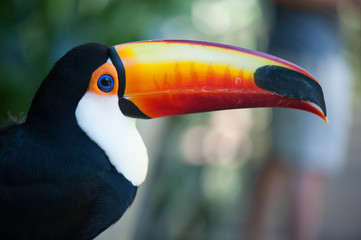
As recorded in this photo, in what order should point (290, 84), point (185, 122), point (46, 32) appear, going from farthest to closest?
point (185, 122)
point (46, 32)
point (290, 84)

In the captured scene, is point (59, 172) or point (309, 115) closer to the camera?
point (59, 172)

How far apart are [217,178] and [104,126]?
7.60ft

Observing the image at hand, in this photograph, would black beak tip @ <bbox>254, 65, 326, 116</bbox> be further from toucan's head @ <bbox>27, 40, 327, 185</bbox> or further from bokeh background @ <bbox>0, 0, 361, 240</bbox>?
bokeh background @ <bbox>0, 0, 361, 240</bbox>

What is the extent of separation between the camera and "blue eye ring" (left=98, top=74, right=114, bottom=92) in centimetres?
146

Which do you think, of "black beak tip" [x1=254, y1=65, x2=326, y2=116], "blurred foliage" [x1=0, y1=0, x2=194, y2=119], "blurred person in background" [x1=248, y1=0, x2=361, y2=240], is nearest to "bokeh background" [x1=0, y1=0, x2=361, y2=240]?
"blurred foliage" [x1=0, y1=0, x2=194, y2=119]

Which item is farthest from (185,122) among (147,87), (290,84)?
(290,84)

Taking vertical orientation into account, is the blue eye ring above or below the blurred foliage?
below

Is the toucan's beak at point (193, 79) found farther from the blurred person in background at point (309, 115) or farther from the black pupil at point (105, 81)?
the blurred person in background at point (309, 115)

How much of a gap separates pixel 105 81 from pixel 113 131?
0.44ft

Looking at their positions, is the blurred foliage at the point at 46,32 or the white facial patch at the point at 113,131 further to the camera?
the blurred foliage at the point at 46,32

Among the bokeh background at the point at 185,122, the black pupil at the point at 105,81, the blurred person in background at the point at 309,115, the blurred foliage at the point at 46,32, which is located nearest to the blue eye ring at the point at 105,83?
the black pupil at the point at 105,81

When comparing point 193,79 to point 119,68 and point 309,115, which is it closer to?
point 119,68

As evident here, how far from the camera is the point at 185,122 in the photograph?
12.0 feet

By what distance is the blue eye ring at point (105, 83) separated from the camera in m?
1.46
